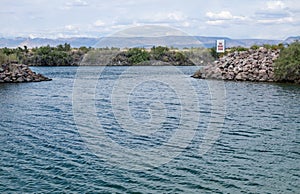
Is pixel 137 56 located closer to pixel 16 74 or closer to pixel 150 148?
pixel 16 74

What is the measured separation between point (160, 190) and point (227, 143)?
7417mm

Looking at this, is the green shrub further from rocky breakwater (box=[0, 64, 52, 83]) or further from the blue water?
rocky breakwater (box=[0, 64, 52, 83])

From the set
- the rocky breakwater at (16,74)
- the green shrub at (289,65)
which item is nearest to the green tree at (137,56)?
the rocky breakwater at (16,74)

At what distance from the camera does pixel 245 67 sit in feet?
216

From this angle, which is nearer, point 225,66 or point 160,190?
point 160,190

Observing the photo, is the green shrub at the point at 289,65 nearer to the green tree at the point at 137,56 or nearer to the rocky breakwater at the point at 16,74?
the rocky breakwater at the point at 16,74

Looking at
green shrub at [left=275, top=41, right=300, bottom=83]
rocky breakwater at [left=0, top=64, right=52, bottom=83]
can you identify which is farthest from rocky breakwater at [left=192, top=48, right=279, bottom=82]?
rocky breakwater at [left=0, top=64, right=52, bottom=83]

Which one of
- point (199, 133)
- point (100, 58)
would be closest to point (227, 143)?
point (199, 133)

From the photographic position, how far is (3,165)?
17750 mm

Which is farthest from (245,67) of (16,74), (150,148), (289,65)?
(150,148)

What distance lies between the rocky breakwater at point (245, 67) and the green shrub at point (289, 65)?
6.43 ft

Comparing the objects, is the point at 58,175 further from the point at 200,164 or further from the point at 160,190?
the point at 200,164

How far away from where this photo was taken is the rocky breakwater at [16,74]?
64.2 m

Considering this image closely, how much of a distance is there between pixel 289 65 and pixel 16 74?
3972 cm
